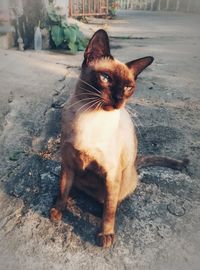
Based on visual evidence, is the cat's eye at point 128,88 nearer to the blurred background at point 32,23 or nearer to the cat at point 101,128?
the cat at point 101,128

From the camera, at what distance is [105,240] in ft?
6.68

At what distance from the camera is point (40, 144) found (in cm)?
313

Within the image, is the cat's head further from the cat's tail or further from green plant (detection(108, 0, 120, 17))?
green plant (detection(108, 0, 120, 17))

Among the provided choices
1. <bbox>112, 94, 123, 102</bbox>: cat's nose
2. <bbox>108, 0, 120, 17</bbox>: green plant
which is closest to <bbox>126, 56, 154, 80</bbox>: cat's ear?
<bbox>112, 94, 123, 102</bbox>: cat's nose

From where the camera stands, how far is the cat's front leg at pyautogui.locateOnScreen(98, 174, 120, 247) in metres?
2.03

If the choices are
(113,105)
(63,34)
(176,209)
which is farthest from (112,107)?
(63,34)

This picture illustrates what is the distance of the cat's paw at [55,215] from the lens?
2208 mm

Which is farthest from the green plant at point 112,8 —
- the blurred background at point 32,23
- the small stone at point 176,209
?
the small stone at point 176,209

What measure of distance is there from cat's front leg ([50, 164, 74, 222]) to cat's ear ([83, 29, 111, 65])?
75 cm

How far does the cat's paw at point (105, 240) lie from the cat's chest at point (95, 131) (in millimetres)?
535

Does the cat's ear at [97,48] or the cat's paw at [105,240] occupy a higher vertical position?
the cat's ear at [97,48]

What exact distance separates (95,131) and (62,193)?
1.95 feet

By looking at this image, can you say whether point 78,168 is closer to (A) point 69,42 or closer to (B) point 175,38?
(A) point 69,42

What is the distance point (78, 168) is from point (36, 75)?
3.16 meters
